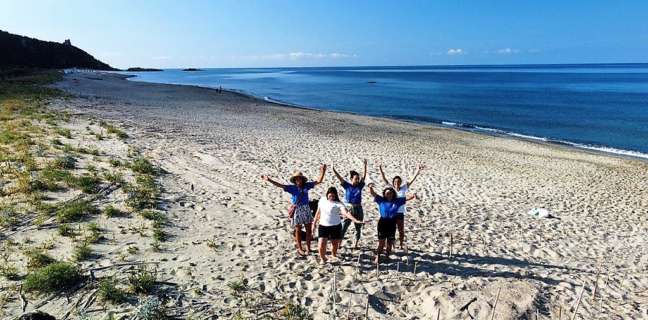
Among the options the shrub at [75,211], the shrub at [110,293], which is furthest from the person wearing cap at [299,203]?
the shrub at [75,211]

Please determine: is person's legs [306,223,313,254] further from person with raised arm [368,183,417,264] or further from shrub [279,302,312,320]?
shrub [279,302,312,320]

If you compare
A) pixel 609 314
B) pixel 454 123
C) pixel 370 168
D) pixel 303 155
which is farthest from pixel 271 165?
pixel 454 123

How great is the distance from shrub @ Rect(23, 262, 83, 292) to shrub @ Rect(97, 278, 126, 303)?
0.53 metres

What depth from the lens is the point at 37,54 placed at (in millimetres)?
89812

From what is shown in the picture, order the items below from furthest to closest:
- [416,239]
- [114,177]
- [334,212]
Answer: [114,177] < [416,239] < [334,212]

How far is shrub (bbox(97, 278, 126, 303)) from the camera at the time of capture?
592 centimetres

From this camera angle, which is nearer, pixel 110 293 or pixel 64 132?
pixel 110 293

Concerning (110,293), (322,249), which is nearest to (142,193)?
(110,293)

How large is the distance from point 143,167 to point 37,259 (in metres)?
6.04

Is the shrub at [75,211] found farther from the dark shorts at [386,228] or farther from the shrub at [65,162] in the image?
the dark shorts at [386,228]

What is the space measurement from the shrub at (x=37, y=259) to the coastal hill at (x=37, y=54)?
73.3 meters

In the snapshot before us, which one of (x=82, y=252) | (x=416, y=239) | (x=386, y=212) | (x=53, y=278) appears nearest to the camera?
(x=53, y=278)

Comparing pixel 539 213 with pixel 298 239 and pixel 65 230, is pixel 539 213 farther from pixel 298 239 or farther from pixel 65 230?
pixel 65 230

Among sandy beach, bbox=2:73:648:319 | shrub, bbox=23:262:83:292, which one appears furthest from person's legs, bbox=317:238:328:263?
shrub, bbox=23:262:83:292
